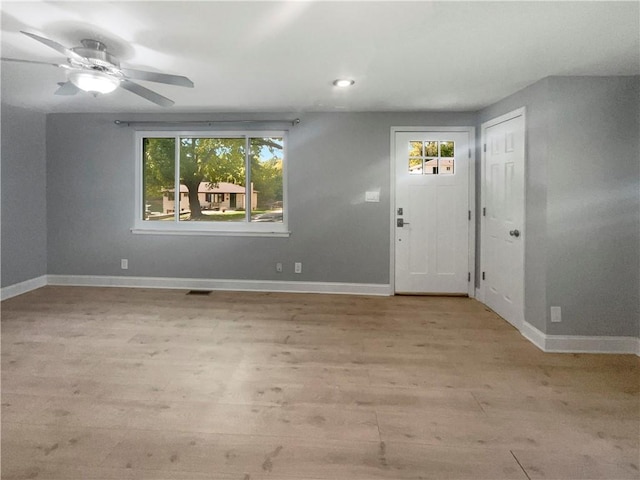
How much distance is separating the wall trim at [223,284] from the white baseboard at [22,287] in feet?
0.35

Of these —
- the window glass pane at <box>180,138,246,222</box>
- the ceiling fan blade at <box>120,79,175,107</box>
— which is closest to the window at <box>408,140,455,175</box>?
the window glass pane at <box>180,138,246,222</box>

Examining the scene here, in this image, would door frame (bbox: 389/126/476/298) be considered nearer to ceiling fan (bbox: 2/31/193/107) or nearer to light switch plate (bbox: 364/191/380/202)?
light switch plate (bbox: 364/191/380/202)

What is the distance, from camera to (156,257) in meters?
4.90

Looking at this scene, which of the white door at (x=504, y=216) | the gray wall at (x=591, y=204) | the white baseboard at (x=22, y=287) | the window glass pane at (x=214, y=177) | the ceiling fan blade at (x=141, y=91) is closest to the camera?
the ceiling fan blade at (x=141, y=91)

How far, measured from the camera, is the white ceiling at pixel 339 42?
79.2 inches

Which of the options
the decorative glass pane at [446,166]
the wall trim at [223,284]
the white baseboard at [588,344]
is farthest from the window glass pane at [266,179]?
the white baseboard at [588,344]

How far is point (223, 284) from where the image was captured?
4840mm

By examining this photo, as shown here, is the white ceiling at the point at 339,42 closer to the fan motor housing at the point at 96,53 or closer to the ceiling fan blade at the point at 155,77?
the fan motor housing at the point at 96,53

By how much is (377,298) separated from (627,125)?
112 inches

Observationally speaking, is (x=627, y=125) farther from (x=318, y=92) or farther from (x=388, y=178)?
(x=318, y=92)

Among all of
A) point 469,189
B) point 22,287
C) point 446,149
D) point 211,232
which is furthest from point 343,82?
point 22,287

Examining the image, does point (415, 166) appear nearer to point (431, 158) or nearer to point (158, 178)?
point (431, 158)

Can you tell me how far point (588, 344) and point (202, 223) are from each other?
4.28 metres

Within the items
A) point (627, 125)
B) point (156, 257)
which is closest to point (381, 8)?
point (627, 125)
